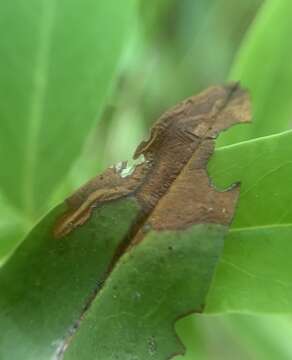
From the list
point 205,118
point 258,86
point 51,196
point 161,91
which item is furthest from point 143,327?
point 161,91

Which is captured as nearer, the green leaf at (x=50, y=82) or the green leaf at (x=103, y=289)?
the green leaf at (x=103, y=289)

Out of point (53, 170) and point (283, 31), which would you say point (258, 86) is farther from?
point (53, 170)

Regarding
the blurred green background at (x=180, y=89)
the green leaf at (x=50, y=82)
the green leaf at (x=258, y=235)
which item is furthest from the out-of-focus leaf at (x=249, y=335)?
the green leaf at (x=50, y=82)

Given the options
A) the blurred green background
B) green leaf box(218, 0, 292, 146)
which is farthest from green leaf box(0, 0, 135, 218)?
green leaf box(218, 0, 292, 146)

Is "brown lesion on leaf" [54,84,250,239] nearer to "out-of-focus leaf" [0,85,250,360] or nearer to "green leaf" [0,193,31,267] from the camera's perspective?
"out-of-focus leaf" [0,85,250,360]

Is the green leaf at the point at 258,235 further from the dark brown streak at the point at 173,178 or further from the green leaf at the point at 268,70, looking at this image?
the green leaf at the point at 268,70

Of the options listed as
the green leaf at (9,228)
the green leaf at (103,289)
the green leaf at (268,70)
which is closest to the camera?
the green leaf at (103,289)

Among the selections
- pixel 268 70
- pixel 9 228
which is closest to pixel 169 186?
pixel 9 228

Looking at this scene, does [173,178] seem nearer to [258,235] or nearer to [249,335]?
[258,235]
